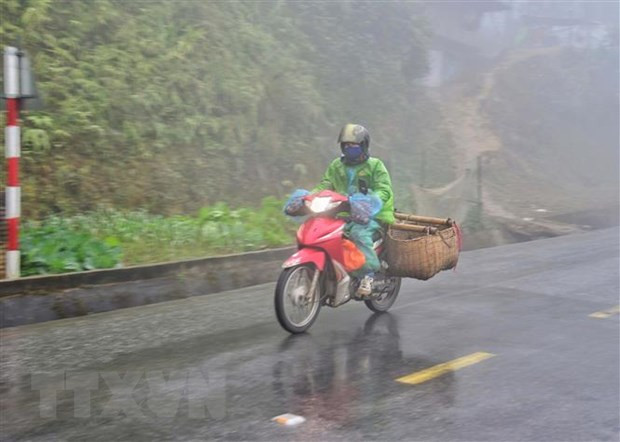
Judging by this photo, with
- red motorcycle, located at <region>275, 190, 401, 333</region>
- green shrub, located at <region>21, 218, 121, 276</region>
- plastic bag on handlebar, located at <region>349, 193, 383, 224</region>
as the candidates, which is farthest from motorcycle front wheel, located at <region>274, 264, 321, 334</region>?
green shrub, located at <region>21, 218, 121, 276</region>

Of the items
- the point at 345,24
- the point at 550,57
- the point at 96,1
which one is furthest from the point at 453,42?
the point at 96,1

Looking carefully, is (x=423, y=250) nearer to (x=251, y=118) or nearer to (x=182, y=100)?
(x=182, y=100)

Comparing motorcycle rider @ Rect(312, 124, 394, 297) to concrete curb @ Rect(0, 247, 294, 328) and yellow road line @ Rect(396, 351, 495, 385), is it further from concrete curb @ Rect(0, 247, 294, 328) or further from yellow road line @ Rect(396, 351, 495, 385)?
concrete curb @ Rect(0, 247, 294, 328)

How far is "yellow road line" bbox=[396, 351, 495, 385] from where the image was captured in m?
5.35

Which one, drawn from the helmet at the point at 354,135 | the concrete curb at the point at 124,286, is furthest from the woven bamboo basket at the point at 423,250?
the concrete curb at the point at 124,286

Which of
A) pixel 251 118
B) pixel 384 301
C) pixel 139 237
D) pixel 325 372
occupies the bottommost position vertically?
pixel 325 372

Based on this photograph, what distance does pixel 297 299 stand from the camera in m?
6.70

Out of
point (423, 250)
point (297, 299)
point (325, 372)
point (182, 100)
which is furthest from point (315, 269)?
point (182, 100)

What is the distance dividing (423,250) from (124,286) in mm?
3535

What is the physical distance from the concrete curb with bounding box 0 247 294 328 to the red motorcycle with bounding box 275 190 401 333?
2.48m

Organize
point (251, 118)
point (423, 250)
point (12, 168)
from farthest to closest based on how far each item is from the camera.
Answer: point (251, 118) → point (12, 168) → point (423, 250)

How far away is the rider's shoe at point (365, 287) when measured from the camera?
7141 mm

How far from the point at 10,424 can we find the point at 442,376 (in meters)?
3.05

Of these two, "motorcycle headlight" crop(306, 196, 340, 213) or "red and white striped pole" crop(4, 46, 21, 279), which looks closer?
"motorcycle headlight" crop(306, 196, 340, 213)
